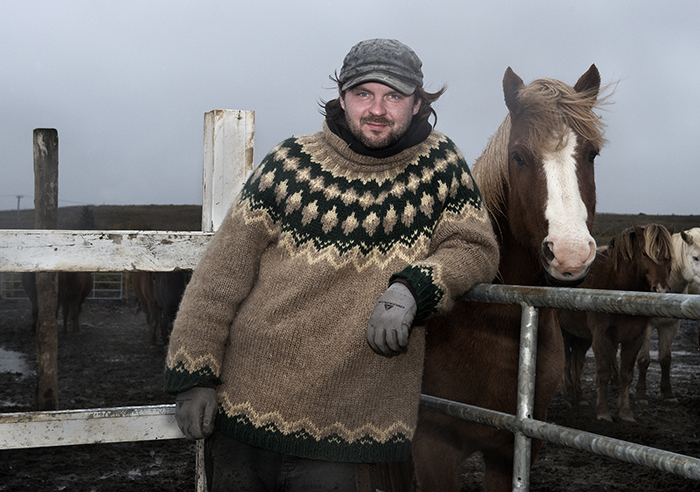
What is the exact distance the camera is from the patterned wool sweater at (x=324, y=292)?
166cm

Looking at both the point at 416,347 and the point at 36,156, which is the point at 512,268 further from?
the point at 36,156

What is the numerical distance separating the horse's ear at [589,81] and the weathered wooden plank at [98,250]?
5.96 feet

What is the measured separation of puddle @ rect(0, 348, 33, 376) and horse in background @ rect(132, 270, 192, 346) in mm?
2050

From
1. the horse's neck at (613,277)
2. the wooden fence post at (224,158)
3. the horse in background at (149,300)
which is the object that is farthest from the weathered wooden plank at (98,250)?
the horse in background at (149,300)

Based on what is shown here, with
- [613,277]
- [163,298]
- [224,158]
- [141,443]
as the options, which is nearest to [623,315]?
[613,277]

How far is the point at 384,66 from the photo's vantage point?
1760 mm

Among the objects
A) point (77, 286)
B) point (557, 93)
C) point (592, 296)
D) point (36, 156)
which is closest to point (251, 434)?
point (592, 296)

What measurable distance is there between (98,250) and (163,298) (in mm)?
7625

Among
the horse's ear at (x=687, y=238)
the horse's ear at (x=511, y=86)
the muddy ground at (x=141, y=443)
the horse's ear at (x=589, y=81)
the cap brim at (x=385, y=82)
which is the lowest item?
the muddy ground at (x=141, y=443)

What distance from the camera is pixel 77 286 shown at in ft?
37.9

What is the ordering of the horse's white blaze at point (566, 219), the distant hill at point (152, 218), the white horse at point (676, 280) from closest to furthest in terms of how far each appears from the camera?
the horse's white blaze at point (566, 219)
the white horse at point (676, 280)
the distant hill at point (152, 218)

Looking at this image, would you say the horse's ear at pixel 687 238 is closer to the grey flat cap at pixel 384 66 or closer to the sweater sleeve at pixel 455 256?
the sweater sleeve at pixel 455 256

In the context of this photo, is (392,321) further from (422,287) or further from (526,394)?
(526,394)

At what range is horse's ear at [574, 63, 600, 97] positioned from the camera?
2.63 m
